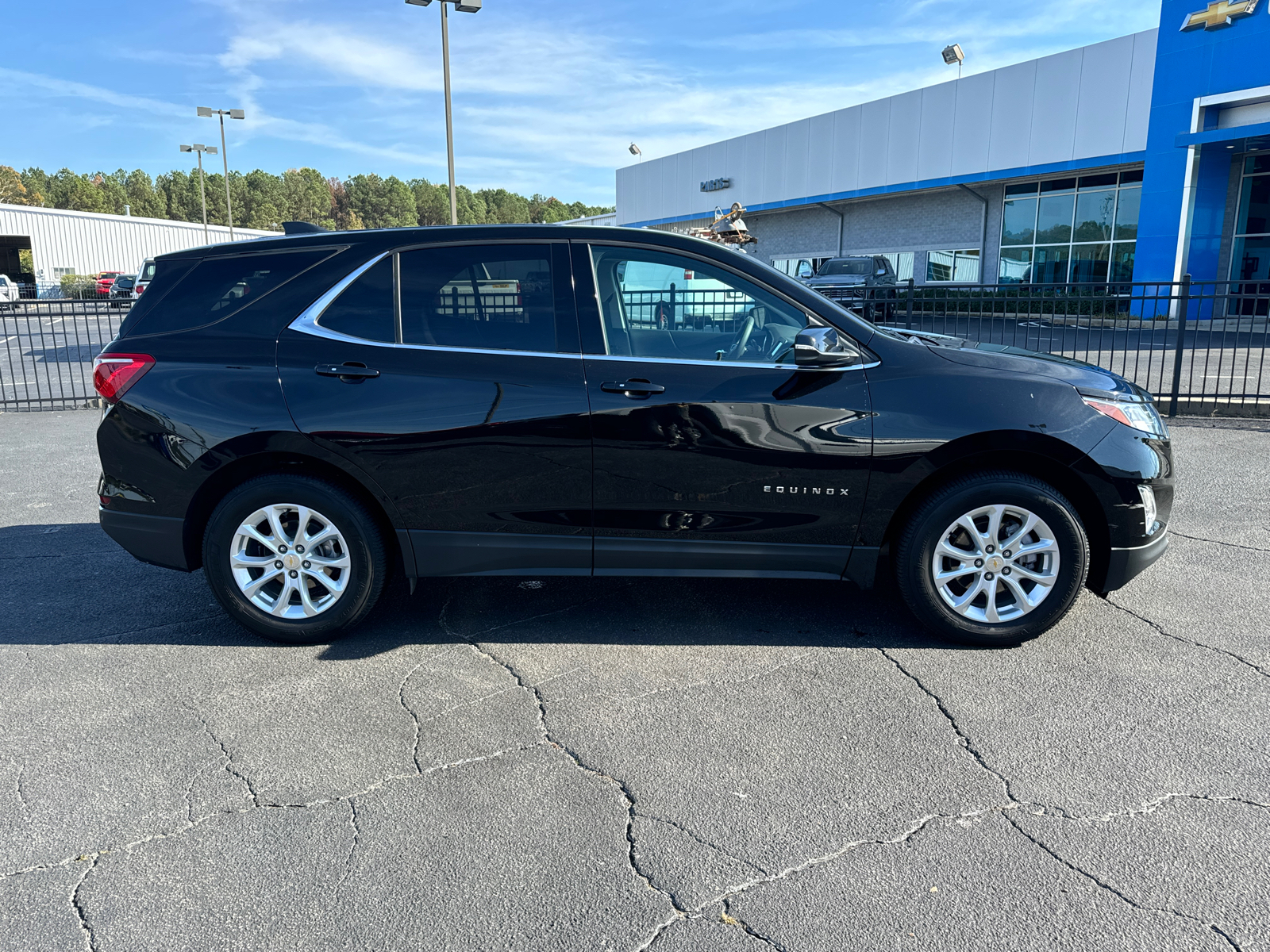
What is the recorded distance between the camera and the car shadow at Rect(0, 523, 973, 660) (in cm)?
411

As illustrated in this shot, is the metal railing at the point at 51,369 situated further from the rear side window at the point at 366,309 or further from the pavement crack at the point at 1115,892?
the pavement crack at the point at 1115,892

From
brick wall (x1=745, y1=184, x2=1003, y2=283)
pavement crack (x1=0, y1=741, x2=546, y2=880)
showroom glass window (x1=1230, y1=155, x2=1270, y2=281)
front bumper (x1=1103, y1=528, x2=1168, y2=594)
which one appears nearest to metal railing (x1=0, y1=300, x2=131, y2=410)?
pavement crack (x1=0, y1=741, x2=546, y2=880)

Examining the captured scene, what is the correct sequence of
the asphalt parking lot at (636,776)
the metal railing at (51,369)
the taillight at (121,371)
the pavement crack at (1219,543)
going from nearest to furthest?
the asphalt parking lot at (636,776) → the taillight at (121,371) → the pavement crack at (1219,543) → the metal railing at (51,369)

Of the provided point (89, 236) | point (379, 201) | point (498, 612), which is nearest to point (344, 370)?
point (498, 612)

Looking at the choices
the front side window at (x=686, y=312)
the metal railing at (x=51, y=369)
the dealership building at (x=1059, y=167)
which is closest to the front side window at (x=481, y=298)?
the front side window at (x=686, y=312)

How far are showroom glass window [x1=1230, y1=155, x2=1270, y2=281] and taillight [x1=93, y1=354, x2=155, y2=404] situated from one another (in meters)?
25.8

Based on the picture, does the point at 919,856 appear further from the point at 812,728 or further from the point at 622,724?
the point at 622,724

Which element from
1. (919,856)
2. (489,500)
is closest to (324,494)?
(489,500)

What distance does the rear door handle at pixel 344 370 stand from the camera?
3822mm

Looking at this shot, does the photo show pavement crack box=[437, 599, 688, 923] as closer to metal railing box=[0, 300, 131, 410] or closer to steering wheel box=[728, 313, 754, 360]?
steering wheel box=[728, 313, 754, 360]

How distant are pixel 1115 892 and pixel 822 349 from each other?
208 centimetres

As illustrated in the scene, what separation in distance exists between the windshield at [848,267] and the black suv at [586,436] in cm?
2267

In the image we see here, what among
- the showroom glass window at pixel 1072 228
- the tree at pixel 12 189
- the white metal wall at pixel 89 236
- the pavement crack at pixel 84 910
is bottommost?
the pavement crack at pixel 84 910

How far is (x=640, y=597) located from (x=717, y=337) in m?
1.46
